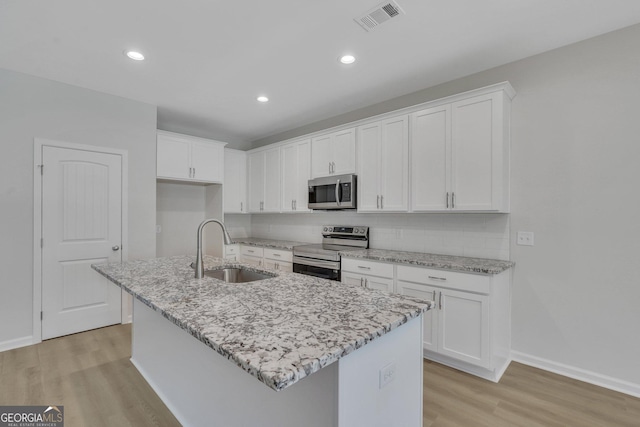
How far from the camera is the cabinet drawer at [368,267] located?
2836 millimetres

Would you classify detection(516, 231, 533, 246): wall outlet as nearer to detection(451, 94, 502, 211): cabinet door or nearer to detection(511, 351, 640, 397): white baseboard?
detection(451, 94, 502, 211): cabinet door

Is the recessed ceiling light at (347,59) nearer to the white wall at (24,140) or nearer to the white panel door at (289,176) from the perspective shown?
the white panel door at (289,176)

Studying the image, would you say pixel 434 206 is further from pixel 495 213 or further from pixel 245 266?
pixel 245 266

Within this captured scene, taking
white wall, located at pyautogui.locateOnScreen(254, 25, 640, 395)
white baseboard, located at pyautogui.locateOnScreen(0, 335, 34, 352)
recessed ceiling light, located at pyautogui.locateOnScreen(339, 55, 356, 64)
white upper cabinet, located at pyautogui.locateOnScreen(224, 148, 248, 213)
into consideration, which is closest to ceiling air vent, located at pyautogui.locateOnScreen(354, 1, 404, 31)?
recessed ceiling light, located at pyautogui.locateOnScreen(339, 55, 356, 64)

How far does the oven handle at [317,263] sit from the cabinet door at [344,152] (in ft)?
3.61

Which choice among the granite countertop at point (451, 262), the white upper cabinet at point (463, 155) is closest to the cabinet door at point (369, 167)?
the white upper cabinet at point (463, 155)

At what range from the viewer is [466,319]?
238cm

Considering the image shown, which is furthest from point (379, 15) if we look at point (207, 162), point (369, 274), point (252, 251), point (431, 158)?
point (252, 251)

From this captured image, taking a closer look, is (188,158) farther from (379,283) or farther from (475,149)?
(475,149)

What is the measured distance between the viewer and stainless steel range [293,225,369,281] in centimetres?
329

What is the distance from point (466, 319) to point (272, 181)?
317cm

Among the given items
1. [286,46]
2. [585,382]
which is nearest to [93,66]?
[286,46]

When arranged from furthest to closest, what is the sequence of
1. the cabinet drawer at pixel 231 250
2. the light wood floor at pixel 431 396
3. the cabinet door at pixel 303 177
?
the cabinet drawer at pixel 231 250
the cabinet door at pixel 303 177
the light wood floor at pixel 431 396

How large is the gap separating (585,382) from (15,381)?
439cm
